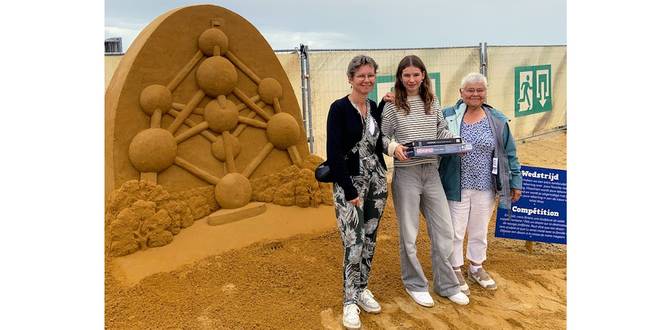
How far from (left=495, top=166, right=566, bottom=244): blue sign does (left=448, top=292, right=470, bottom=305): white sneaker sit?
111 centimetres

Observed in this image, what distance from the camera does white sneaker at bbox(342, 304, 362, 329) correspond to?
2.68 meters

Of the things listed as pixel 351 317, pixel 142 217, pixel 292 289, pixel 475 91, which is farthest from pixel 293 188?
pixel 475 91

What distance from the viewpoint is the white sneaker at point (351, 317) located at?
8.79ft

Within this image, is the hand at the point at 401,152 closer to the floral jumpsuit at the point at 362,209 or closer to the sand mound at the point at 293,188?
the floral jumpsuit at the point at 362,209

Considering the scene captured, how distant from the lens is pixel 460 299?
302 centimetres

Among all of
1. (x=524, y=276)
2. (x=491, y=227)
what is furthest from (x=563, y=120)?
(x=524, y=276)

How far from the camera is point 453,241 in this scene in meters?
2.98

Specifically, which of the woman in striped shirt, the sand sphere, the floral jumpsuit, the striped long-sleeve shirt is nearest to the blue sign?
the woman in striped shirt

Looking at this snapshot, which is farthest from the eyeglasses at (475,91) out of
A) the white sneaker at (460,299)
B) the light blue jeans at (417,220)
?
the white sneaker at (460,299)

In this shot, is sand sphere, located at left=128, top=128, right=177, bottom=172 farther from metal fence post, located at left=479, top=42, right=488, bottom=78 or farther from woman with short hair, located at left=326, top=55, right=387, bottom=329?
metal fence post, located at left=479, top=42, right=488, bottom=78

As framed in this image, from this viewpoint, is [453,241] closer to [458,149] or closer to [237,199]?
[458,149]

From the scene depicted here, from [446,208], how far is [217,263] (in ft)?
6.01

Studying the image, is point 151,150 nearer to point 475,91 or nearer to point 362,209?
point 362,209

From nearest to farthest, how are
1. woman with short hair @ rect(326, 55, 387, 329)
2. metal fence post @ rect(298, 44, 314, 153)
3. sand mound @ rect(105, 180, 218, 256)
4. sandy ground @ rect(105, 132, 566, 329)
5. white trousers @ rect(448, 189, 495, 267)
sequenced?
woman with short hair @ rect(326, 55, 387, 329)
sandy ground @ rect(105, 132, 566, 329)
white trousers @ rect(448, 189, 495, 267)
sand mound @ rect(105, 180, 218, 256)
metal fence post @ rect(298, 44, 314, 153)
